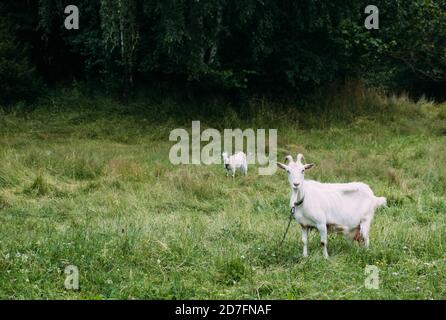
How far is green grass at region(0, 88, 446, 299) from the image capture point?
6.73 metres

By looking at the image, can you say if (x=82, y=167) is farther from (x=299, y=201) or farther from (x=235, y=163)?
(x=299, y=201)

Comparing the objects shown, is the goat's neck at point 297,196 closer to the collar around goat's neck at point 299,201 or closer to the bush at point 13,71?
the collar around goat's neck at point 299,201

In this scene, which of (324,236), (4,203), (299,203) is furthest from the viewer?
(4,203)

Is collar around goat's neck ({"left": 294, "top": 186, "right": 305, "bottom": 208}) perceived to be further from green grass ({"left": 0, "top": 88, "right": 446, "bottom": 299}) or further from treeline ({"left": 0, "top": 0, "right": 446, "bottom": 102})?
treeline ({"left": 0, "top": 0, "right": 446, "bottom": 102})

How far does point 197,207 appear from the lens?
11.2 meters

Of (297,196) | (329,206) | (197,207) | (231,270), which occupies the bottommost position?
(197,207)

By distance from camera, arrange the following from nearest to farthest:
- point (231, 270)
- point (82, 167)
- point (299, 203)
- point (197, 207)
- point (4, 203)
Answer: point (231, 270) < point (299, 203) < point (4, 203) < point (197, 207) < point (82, 167)

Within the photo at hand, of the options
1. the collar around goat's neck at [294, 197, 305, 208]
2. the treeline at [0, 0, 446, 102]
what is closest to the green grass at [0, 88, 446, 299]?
the collar around goat's neck at [294, 197, 305, 208]

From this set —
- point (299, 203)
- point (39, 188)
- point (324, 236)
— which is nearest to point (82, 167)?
point (39, 188)

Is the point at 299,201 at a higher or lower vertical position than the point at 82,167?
higher

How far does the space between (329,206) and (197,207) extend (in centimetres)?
396

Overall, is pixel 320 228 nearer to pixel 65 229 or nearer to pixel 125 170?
pixel 65 229

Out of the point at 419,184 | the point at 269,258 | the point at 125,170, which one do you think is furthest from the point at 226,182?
the point at 269,258

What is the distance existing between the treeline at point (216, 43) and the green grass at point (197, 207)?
1.54 m
